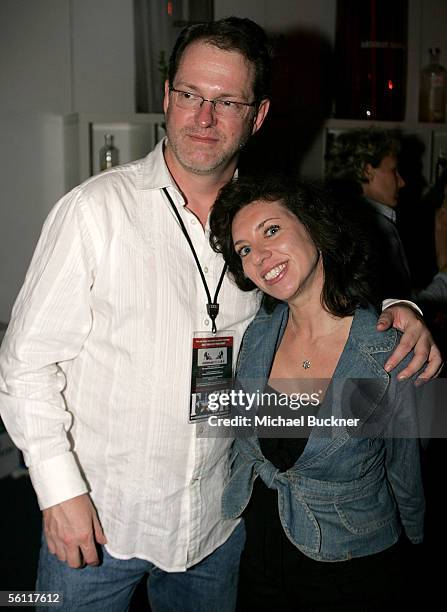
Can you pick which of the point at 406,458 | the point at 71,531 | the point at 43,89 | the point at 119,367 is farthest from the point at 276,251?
the point at 43,89

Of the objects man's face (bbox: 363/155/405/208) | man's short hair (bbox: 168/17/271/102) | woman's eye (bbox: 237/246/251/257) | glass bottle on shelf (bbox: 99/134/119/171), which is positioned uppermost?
man's short hair (bbox: 168/17/271/102)

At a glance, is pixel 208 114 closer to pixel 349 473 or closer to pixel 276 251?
pixel 276 251

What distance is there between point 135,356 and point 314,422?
417 millimetres

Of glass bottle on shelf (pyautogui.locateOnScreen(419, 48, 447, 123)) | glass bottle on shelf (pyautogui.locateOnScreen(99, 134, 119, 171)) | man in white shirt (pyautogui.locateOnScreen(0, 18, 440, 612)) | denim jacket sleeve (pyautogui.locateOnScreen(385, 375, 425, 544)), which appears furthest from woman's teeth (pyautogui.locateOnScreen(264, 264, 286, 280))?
glass bottle on shelf (pyautogui.locateOnScreen(419, 48, 447, 123))

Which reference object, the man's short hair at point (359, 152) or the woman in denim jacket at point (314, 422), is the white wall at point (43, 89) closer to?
the man's short hair at point (359, 152)

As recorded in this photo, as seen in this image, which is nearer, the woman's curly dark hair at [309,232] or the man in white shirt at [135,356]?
the man in white shirt at [135,356]

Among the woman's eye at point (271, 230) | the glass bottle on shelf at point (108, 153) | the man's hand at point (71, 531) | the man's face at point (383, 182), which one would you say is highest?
the glass bottle on shelf at point (108, 153)

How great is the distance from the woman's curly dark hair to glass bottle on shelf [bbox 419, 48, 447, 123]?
2.12 m

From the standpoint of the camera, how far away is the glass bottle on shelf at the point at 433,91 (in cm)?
332

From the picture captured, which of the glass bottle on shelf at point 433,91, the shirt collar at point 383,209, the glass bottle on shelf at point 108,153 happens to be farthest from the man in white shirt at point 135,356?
the glass bottle on shelf at point 433,91

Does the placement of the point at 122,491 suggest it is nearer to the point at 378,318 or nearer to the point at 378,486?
the point at 378,486

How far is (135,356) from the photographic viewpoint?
4.42 feet

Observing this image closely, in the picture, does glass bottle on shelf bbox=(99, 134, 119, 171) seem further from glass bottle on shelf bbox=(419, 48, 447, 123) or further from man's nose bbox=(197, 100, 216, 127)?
glass bottle on shelf bbox=(419, 48, 447, 123)

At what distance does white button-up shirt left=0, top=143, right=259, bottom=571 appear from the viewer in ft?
4.20
